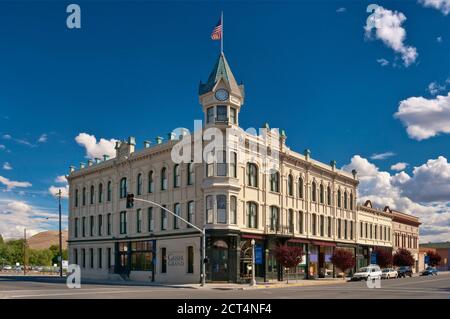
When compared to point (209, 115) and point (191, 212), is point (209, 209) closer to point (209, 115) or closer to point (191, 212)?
point (191, 212)

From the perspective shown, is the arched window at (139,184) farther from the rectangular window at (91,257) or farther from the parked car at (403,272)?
the parked car at (403,272)

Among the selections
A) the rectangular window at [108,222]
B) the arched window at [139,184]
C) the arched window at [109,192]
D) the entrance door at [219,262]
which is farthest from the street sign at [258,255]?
the arched window at [109,192]

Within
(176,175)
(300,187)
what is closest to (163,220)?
(176,175)

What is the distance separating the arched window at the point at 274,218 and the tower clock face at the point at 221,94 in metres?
12.5

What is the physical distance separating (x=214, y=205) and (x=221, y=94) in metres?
9.89

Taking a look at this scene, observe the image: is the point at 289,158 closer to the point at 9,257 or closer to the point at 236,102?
the point at 236,102

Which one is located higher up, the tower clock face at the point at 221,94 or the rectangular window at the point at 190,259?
→ the tower clock face at the point at 221,94

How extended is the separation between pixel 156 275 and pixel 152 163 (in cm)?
1106

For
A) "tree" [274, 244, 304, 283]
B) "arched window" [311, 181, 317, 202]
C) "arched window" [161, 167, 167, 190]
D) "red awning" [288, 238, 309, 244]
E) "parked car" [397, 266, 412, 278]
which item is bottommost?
"parked car" [397, 266, 412, 278]

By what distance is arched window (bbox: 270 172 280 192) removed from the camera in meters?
54.0

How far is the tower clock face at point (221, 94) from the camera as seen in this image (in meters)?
48.5

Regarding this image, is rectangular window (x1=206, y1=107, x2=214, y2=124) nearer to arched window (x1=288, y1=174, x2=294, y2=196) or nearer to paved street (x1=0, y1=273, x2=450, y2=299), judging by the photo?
arched window (x1=288, y1=174, x2=294, y2=196)

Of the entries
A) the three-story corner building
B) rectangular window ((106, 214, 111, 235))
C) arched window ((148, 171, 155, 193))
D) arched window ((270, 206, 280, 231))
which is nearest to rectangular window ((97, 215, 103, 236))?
the three-story corner building

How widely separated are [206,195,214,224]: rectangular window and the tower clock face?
8737 millimetres
